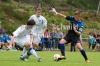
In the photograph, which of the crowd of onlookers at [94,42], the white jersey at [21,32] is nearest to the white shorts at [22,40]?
the white jersey at [21,32]

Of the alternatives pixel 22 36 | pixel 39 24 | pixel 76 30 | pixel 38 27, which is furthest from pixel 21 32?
pixel 38 27

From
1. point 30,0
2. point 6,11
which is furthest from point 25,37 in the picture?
point 30,0

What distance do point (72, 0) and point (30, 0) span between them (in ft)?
42.4

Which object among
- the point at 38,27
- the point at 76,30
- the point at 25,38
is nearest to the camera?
the point at 76,30

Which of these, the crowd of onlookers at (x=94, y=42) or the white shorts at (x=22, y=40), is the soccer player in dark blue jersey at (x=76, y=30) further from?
the crowd of onlookers at (x=94, y=42)

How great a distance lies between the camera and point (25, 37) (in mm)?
17172

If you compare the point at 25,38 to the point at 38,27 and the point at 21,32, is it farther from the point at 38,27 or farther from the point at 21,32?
the point at 38,27

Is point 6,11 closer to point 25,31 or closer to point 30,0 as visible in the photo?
point 30,0

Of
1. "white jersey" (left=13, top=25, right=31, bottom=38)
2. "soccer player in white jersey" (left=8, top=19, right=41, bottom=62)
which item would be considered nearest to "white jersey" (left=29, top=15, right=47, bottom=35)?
"soccer player in white jersey" (left=8, top=19, right=41, bottom=62)

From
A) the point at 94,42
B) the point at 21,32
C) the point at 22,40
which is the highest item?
the point at 21,32

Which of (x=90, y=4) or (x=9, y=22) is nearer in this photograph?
(x=9, y=22)

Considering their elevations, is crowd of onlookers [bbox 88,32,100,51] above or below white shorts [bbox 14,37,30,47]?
below

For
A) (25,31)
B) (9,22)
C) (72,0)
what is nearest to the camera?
(25,31)

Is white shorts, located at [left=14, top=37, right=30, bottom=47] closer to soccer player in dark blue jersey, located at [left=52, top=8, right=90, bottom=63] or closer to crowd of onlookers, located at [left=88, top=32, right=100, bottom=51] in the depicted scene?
soccer player in dark blue jersey, located at [left=52, top=8, right=90, bottom=63]
